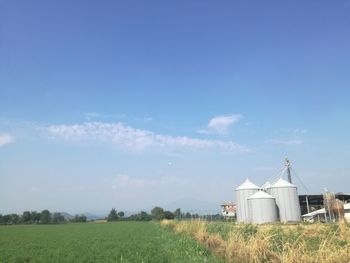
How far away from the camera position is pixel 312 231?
21.8m

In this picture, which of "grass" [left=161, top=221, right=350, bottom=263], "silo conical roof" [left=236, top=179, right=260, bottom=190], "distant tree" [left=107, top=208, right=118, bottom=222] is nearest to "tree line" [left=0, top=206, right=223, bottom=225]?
"distant tree" [left=107, top=208, right=118, bottom=222]

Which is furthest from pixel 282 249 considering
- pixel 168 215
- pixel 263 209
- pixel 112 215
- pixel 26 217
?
pixel 26 217

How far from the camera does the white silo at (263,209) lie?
50688mm

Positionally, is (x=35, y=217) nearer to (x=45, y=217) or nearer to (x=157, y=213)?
(x=45, y=217)

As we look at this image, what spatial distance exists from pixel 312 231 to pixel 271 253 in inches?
365

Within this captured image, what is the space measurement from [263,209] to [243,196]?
733 centimetres

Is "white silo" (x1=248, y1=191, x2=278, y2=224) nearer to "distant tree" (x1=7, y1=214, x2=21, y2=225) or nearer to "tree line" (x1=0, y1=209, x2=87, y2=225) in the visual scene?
"tree line" (x1=0, y1=209, x2=87, y2=225)

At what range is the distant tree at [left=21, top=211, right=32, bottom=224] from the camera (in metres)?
146

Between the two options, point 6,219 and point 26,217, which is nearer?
point 6,219

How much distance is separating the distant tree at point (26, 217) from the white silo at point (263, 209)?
117248 mm

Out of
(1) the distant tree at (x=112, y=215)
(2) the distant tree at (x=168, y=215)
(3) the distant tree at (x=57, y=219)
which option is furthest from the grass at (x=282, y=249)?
(3) the distant tree at (x=57, y=219)

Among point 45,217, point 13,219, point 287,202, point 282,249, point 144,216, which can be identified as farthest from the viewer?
point 45,217

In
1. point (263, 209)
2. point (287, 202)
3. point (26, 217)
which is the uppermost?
point (26, 217)

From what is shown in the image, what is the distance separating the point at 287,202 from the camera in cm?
5338
